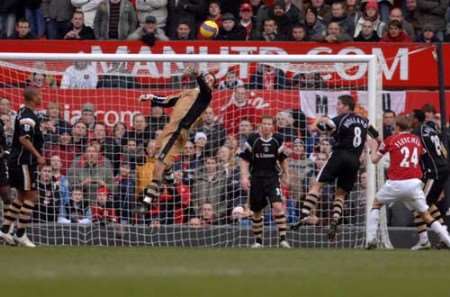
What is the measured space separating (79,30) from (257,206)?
560 cm

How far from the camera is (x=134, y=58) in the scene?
2030 centimetres

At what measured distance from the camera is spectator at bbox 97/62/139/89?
70.7ft

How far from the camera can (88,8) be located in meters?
24.7

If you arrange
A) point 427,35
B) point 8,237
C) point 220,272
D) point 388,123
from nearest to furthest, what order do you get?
point 220,272
point 8,237
point 388,123
point 427,35

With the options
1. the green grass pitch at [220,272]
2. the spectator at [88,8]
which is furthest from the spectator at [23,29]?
the green grass pitch at [220,272]

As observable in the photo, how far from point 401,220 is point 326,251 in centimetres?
347

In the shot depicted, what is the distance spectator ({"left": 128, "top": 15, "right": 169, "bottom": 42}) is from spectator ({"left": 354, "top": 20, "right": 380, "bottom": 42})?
3172 millimetres

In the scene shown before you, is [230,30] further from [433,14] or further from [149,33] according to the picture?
[433,14]

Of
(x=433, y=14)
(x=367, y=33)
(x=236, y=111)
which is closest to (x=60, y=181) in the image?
(x=236, y=111)

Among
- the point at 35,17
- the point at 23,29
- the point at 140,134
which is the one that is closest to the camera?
the point at 140,134

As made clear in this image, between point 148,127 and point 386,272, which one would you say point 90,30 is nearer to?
point 148,127

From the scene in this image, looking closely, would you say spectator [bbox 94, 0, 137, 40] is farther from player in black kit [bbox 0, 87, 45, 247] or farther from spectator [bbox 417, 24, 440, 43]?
player in black kit [bbox 0, 87, 45, 247]

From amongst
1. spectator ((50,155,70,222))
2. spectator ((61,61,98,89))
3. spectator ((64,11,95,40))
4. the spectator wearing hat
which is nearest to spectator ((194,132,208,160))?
spectator ((61,61,98,89))

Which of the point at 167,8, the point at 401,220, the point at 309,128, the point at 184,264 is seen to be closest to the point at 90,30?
the point at 167,8
